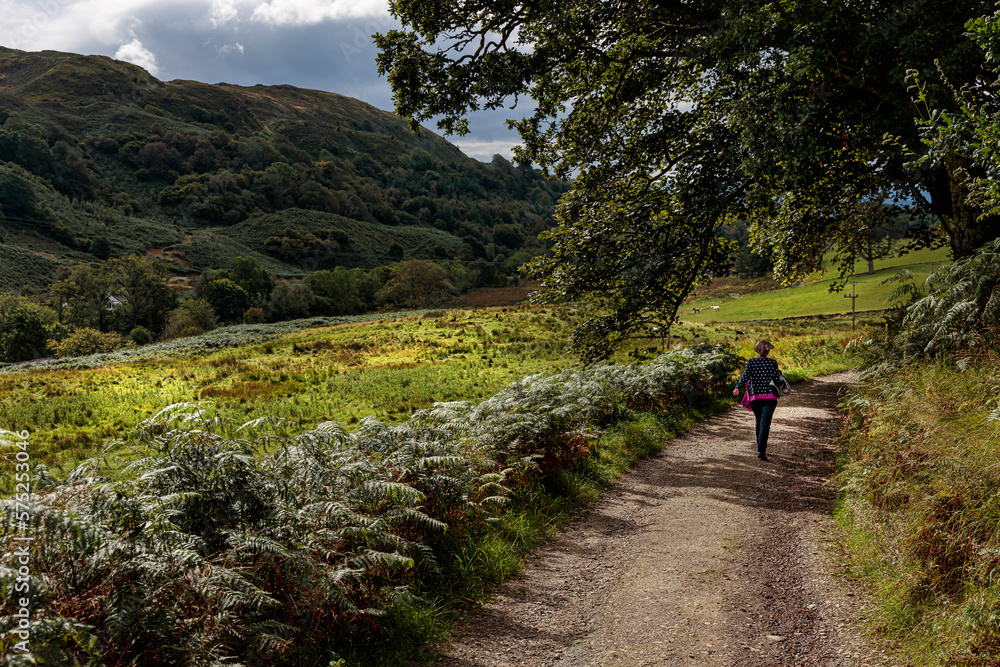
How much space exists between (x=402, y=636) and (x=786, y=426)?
10740 mm

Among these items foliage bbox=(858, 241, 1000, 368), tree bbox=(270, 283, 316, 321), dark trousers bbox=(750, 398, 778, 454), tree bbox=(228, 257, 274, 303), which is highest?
tree bbox=(228, 257, 274, 303)

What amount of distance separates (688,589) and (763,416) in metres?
5.28

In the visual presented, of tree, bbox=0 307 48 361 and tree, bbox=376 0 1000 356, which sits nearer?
tree, bbox=376 0 1000 356

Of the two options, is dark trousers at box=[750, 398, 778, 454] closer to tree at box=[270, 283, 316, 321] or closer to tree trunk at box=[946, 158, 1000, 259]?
tree trunk at box=[946, 158, 1000, 259]

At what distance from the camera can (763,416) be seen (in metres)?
9.22

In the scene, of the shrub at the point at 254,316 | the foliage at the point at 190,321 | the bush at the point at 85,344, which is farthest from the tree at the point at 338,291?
the bush at the point at 85,344

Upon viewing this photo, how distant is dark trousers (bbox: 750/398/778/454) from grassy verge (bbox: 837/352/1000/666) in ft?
8.65

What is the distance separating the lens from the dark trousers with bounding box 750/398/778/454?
9.19m

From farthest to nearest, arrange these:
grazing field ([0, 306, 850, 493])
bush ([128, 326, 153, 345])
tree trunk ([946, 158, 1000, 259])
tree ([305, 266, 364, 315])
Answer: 1. tree ([305, 266, 364, 315])
2. bush ([128, 326, 153, 345])
3. grazing field ([0, 306, 850, 493])
4. tree trunk ([946, 158, 1000, 259])

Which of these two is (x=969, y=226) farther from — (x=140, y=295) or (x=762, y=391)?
(x=140, y=295)

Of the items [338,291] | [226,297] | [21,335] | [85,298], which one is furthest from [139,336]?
[338,291]

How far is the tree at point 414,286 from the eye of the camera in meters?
101

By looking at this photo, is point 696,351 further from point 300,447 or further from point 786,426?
point 300,447

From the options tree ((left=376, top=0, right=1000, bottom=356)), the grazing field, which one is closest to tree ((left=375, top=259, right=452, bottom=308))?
the grazing field
